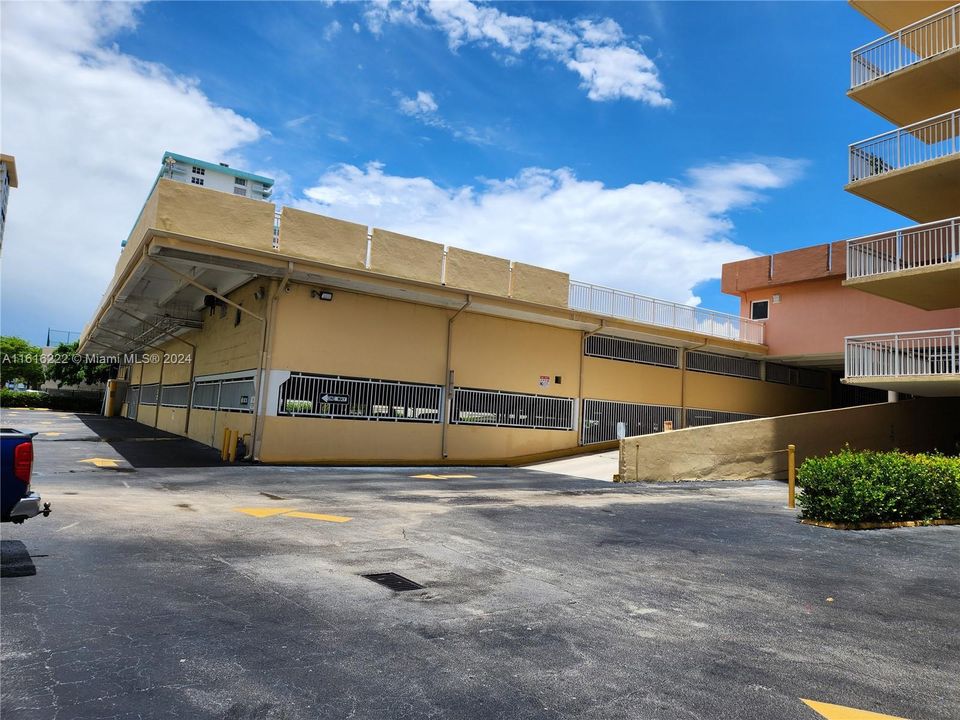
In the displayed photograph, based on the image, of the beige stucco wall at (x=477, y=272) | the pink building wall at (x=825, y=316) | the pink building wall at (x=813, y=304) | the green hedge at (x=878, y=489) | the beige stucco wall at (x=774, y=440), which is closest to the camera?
the green hedge at (x=878, y=489)

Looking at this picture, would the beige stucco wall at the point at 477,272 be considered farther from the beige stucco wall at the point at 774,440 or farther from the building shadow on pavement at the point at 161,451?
the building shadow on pavement at the point at 161,451

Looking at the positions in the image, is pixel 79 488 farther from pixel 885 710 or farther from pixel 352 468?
pixel 885 710

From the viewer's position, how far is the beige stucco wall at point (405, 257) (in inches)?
689

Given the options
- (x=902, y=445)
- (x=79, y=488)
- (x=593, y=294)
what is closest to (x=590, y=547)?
(x=79, y=488)

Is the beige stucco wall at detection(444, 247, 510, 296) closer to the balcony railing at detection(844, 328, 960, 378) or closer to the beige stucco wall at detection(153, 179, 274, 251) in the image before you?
the beige stucco wall at detection(153, 179, 274, 251)

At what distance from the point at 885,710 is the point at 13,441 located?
696cm

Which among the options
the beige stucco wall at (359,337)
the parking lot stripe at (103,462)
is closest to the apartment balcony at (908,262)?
the beige stucco wall at (359,337)

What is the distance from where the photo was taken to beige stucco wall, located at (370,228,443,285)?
17.5 metres

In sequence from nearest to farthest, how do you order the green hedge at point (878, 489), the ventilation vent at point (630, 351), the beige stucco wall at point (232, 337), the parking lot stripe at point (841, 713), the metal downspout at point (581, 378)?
the parking lot stripe at point (841, 713) < the green hedge at point (878, 489) < the beige stucco wall at point (232, 337) < the metal downspout at point (581, 378) < the ventilation vent at point (630, 351)

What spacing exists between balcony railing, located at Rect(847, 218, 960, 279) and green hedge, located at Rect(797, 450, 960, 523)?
31.7 feet

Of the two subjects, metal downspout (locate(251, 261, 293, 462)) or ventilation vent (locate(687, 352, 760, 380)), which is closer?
metal downspout (locate(251, 261, 293, 462))

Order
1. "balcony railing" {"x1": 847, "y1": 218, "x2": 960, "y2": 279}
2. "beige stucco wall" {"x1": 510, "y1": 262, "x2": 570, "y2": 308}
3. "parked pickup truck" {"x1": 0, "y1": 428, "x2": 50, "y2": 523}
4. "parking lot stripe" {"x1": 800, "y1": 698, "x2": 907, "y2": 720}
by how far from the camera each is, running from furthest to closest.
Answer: "beige stucco wall" {"x1": 510, "y1": 262, "x2": 570, "y2": 308}
"balcony railing" {"x1": 847, "y1": 218, "x2": 960, "y2": 279}
"parked pickup truck" {"x1": 0, "y1": 428, "x2": 50, "y2": 523}
"parking lot stripe" {"x1": 800, "y1": 698, "x2": 907, "y2": 720}

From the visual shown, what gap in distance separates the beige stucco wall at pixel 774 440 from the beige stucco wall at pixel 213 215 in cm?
1093

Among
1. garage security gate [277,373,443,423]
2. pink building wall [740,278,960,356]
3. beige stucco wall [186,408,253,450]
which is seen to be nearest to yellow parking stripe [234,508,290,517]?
garage security gate [277,373,443,423]
